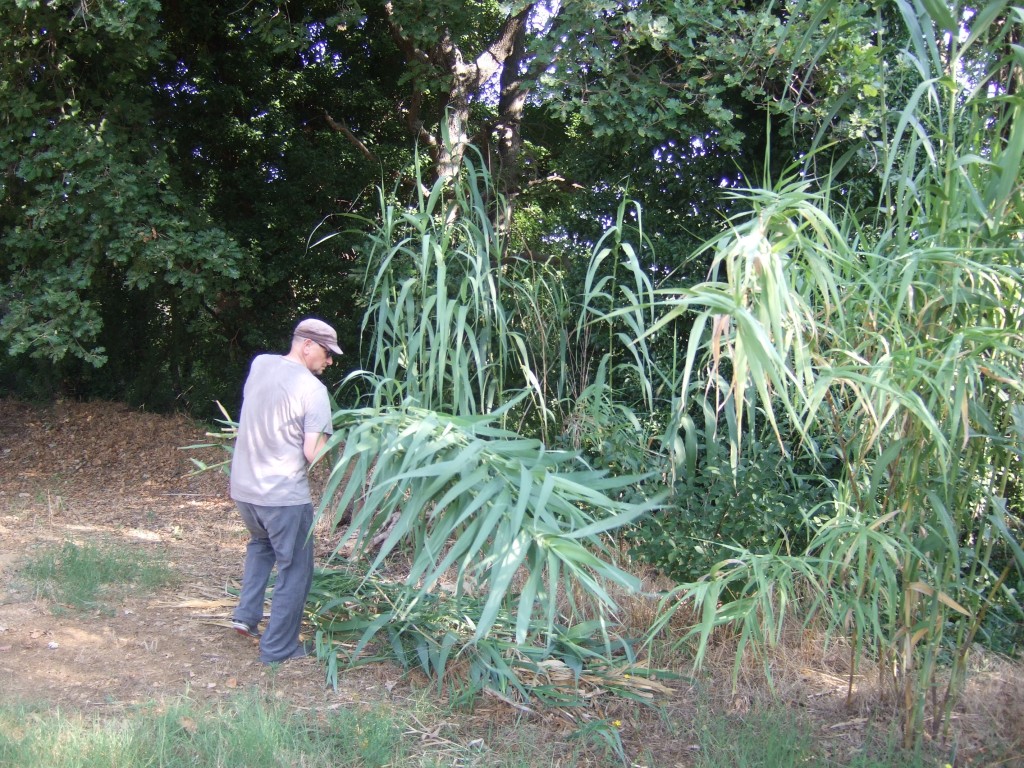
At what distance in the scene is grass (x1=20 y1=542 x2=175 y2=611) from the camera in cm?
429

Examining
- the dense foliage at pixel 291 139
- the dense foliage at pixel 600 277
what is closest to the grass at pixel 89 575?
the dense foliage at pixel 600 277

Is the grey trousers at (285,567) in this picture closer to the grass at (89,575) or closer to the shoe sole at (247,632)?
the shoe sole at (247,632)

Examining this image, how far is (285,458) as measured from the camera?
11.8ft

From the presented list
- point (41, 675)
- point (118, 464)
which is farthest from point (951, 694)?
point (118, 464)

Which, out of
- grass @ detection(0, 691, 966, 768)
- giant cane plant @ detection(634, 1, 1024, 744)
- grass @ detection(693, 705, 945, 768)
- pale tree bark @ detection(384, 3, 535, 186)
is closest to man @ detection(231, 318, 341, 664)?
grass @ detection(0, 691, 966, 768)

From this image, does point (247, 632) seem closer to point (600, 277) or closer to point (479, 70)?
point (600, 277)

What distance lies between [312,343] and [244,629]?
134 cm

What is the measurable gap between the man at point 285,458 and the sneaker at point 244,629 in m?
0.22

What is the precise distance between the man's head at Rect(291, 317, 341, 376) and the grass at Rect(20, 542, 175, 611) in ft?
5.62

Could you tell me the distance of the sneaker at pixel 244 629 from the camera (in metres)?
3.88

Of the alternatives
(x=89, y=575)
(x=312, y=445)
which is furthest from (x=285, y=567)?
(x=89, y=575)

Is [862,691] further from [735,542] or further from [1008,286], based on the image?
[1008,286]

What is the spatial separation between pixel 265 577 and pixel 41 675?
93 centimetres

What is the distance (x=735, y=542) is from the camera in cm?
395
